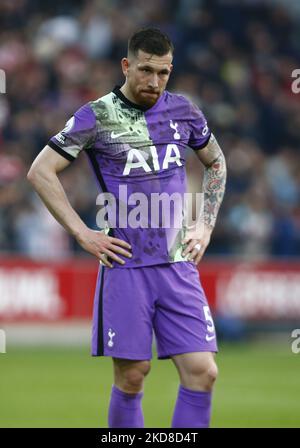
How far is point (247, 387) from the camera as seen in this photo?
11336 mm

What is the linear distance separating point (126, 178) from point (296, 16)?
14.9 metres

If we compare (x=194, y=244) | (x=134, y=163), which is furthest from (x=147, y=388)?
(x=134, y=163)

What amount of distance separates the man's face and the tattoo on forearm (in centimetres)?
63

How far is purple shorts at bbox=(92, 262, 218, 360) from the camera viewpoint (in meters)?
6.37

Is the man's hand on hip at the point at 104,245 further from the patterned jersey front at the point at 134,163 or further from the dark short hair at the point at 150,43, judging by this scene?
the dark short hair at the point at 150,43

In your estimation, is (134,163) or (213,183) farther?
(213,183)

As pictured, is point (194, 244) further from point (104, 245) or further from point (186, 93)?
point (186, 93)

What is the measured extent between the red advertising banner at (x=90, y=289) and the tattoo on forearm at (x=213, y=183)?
743cm

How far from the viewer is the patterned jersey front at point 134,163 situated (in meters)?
6.43

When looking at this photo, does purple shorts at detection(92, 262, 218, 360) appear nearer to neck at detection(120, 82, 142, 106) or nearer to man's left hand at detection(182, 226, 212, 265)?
man's left hand at detection(182, 226, 212, 265)

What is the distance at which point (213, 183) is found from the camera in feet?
22.8

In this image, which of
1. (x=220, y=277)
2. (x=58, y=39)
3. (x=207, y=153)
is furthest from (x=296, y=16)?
(x=207, y=153)

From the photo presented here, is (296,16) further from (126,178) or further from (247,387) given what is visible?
(126,178)

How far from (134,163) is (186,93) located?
10152 millimetres
